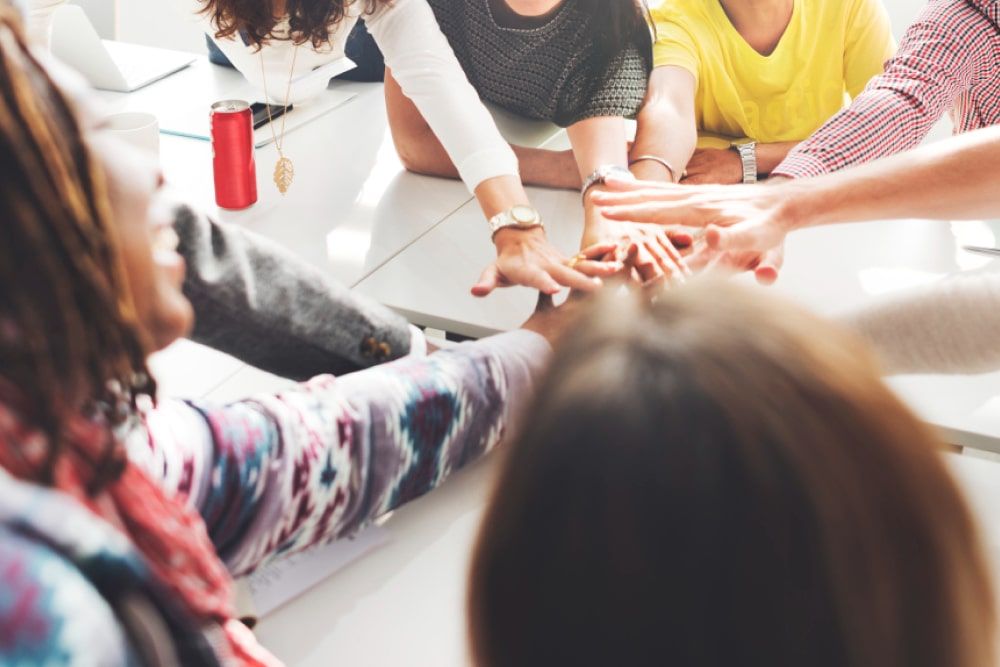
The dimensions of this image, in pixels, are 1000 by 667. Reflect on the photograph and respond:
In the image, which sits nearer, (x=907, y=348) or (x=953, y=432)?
(x=953, y=432)

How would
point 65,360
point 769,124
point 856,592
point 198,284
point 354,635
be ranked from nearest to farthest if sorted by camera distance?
point 856,592, point 65,360, point 354,635, point 198,284, point 769,124

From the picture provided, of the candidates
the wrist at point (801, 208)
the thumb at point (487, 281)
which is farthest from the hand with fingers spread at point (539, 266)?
the wrist at point (801, 208)

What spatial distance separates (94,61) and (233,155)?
684 millimetres

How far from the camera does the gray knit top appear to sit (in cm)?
167

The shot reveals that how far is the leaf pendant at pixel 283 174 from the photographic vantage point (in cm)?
157

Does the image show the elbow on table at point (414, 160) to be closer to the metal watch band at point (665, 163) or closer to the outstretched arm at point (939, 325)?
the metal watch band at point (665, 163)

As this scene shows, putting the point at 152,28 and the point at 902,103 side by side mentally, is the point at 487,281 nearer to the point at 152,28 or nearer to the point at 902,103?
the point at 902,103

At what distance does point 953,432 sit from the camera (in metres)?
0.99

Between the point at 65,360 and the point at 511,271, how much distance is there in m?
0.86

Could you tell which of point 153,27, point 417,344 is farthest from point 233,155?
point 153,27

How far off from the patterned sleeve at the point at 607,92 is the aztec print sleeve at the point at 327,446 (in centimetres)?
82

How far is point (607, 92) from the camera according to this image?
1.65 m

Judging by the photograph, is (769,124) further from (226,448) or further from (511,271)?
(226,448)

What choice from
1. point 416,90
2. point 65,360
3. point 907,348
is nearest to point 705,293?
point 65,360
